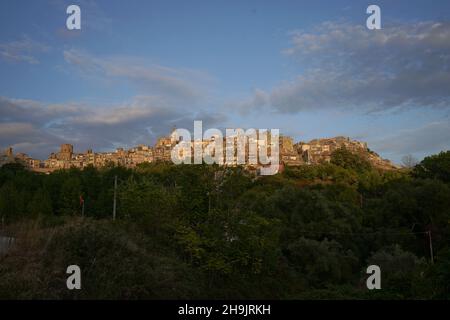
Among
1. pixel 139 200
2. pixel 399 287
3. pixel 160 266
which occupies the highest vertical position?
pixel 139 200

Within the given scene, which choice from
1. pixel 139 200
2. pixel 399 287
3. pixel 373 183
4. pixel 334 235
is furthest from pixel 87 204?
pixel 399 287

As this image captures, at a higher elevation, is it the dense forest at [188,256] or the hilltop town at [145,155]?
the hilltop town at [145,155]

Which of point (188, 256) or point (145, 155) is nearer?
point (188, 256)

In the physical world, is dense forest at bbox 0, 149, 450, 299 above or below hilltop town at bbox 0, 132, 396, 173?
below

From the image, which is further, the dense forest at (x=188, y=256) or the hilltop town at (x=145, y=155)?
the hilltop town at (x=145, y=155)

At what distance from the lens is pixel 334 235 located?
3002 centimetres

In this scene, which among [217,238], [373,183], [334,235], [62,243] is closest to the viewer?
[62,243]

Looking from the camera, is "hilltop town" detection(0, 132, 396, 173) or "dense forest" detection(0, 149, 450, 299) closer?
"dense forest" detection(0, 149, 450, 299)
